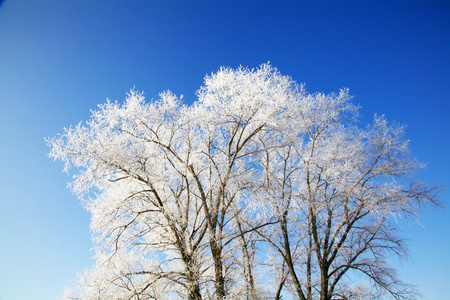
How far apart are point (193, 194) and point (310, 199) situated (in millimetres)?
4685

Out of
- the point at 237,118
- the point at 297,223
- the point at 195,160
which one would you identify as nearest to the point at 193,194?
the point at 195,160

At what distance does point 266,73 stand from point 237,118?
198cm

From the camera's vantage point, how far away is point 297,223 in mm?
12211

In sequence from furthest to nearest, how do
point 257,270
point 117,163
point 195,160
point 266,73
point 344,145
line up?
point 257,270 → point 344,145 → point 195,160 → point 266,73 → point 117,163

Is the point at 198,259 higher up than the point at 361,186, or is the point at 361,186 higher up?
the point at 361,186

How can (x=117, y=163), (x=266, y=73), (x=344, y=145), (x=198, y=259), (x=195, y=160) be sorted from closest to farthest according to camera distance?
(x=117, y=163) < (x=198, y=259) < (x=266, y=73) < (x=195, y=160) < (x=344, y=145)

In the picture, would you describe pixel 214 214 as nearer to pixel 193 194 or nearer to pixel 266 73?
pixel 193 194

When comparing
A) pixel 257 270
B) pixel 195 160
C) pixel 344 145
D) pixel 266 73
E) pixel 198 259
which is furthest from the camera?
pixel 257 270

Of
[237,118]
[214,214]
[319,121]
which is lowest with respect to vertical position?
[214,214]

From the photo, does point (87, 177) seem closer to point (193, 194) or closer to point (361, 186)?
point (193, 194)

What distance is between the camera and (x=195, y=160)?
38.9 feet

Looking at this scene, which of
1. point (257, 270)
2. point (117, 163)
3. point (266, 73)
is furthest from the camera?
point (257, 270)

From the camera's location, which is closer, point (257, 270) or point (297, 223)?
point (297, 223)

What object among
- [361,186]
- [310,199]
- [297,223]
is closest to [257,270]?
[297,223]
